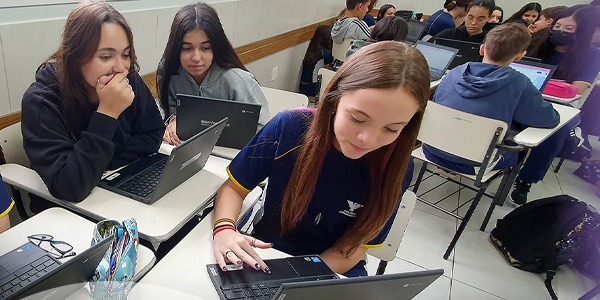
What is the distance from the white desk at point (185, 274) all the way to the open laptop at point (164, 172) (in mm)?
203

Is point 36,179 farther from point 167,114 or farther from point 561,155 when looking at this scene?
point 561,155

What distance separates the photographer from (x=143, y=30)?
194 centimetres

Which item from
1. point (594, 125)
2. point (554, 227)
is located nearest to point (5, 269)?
point (554, 227)

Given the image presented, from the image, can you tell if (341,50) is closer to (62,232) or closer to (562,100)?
(562,100)

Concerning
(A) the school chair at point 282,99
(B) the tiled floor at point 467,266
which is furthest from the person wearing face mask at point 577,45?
(A) the school chair at point 282,99

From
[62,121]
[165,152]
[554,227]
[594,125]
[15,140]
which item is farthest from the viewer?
[594,125]

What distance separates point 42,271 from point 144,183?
43cm

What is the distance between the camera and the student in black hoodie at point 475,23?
3811 millimetres

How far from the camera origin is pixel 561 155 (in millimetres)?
3660

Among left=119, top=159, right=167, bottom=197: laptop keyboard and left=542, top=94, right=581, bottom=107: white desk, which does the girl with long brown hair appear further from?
left=542, top=94, right=581, bottom=107: white desk

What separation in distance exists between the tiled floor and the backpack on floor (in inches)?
2.5

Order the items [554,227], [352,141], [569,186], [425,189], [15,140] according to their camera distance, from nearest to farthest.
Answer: [352,141] < [15,140] < [554,227] < [425,189] < [569,186]

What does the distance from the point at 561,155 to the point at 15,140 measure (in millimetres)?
4128

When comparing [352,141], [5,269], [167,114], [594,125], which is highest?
[352,141]
